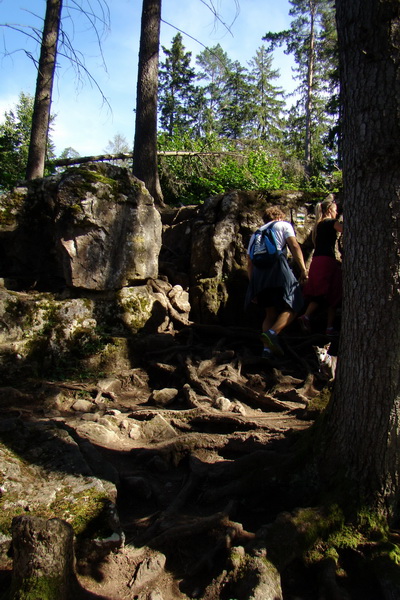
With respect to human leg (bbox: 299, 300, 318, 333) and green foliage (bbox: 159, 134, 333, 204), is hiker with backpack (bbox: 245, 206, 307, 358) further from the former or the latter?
green foliage (bbox: 159, 134, 333, 204)

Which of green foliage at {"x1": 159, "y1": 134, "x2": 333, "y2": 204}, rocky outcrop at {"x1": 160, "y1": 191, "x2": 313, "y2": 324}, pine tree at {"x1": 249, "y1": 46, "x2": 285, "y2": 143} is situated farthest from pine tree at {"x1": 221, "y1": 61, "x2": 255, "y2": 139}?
rocky outcrop at {"x1": 160, "y1": 191, "x2": 313, "y2": 324}

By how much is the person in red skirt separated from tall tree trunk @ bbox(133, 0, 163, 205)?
4969 millimetres

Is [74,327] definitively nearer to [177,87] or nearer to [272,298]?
[272,298]

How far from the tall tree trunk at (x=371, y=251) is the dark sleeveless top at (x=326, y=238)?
389 centimetres

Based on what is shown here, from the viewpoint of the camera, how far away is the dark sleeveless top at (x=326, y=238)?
22.8 feet

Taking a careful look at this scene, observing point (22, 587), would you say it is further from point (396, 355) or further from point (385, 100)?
point (385, 100)

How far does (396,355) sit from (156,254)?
5.49m

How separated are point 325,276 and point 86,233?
12.1ft

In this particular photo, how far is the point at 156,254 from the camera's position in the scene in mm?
7945

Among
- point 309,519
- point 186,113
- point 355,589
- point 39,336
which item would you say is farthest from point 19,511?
point 186,113

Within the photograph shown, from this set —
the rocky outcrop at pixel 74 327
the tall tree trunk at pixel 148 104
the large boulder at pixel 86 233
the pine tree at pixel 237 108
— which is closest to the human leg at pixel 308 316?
the rocky outcrop at pixel 74 327

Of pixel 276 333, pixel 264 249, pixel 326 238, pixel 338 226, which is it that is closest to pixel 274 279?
pixel 264 249

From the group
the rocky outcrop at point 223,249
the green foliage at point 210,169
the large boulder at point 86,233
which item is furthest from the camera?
the green foliage at point 210,169

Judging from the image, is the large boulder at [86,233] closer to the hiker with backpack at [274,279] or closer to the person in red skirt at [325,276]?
the hiker with backpack at [274,279]
